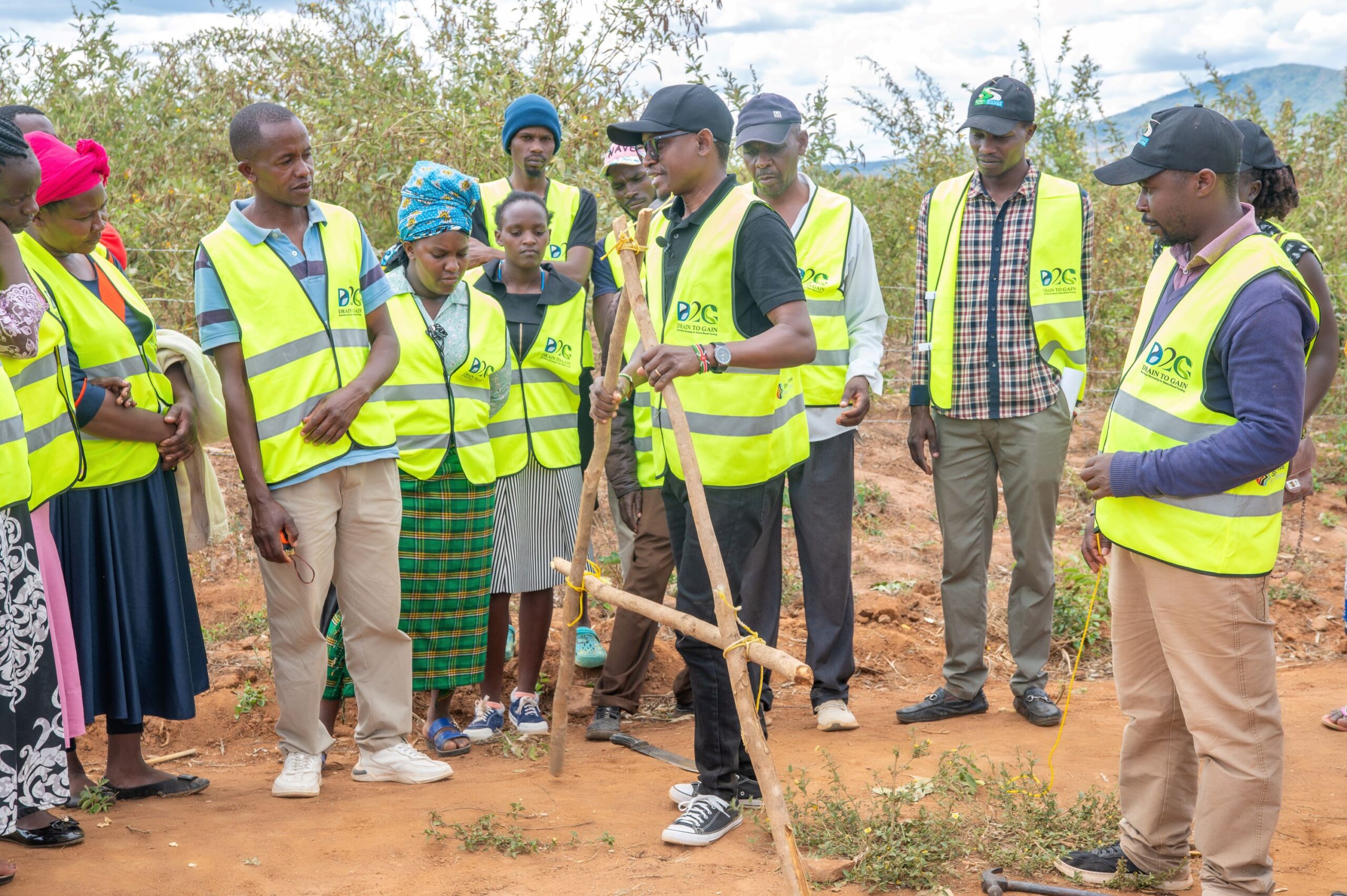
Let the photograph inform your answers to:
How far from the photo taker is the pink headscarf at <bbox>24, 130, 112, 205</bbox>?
3.70 metres

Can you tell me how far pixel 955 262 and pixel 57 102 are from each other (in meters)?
6.89

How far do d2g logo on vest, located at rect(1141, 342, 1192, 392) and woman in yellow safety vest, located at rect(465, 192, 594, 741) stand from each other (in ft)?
8.14

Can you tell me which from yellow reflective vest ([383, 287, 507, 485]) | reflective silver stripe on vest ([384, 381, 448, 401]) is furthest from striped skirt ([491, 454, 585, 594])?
reflective silver stripe on vest ([384, 381, 448, 401])

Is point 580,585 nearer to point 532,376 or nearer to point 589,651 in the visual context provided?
point 532,376

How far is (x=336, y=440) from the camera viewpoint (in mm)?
3982

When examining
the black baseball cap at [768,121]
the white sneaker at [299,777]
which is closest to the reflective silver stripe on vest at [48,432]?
the white sneaker at [299,777]

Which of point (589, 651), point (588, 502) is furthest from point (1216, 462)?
point (589, 651)

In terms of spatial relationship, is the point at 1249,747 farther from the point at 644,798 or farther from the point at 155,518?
the point at 155,518

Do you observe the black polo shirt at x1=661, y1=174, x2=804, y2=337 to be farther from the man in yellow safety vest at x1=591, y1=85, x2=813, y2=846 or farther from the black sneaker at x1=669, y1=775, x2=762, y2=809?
the black sneaker at x1=669, y1=775, x2=762, y2=809

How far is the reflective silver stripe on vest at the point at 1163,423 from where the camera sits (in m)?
2.96

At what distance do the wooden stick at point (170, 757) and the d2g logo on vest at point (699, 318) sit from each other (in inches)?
106

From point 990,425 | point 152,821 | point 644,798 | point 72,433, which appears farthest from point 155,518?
point 990,425

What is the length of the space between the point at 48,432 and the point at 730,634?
7.28 feet

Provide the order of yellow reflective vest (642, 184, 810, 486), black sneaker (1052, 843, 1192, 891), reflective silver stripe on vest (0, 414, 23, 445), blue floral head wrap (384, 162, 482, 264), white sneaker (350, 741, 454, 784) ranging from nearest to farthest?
1. reflective silver stripe on vest (0, 414, 23, 445)
2. black sneaker (1052, 843, 1192, 891)
3. yellow reflective vest (642, 184, 810, 486)
4. white sneaker (350, 741, 454, 784)
5. blue floral head wrap (384, 162, 482, 264)
